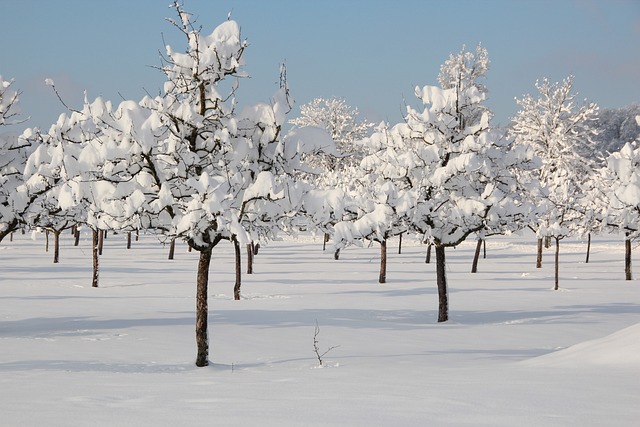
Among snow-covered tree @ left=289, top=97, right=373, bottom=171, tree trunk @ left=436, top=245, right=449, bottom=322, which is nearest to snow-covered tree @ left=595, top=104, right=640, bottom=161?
snow-covered tree @ left=289, top=97, right=373, bottom=171

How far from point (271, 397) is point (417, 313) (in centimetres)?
1753

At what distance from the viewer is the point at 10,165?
50.8ft

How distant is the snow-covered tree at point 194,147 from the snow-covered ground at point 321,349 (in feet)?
9.37

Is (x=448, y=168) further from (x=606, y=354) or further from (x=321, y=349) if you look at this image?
(x=606, y=354)

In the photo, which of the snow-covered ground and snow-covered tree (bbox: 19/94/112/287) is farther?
snow-covered tree (bbox: 19/94/112/287)

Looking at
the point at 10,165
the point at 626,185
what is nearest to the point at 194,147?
the point at 10,165

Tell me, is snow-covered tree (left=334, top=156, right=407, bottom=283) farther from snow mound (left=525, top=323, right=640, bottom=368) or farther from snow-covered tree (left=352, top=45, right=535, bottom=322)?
snow mound (left=525, top=323, right=640, bottom=368)

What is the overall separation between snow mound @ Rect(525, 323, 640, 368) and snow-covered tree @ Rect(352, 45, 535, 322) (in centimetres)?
908

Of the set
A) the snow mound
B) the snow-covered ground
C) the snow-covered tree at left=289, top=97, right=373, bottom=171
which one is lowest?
the snow-covered ground

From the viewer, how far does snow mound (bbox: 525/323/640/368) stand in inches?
334

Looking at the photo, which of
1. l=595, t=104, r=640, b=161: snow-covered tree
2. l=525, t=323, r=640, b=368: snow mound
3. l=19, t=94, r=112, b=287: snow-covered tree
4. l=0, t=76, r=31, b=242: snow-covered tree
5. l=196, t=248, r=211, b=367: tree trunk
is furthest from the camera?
l=595, t=104, r=640, b=161: snow-covered tree

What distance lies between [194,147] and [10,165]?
19.8 ft

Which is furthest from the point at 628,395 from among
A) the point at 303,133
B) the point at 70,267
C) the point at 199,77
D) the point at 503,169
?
the point at 70,267

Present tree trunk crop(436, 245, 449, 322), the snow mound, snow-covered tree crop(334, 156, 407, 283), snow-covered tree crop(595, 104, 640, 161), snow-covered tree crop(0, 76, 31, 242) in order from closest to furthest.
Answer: the snow mound
snow-covered tree crop(0, 76, 31, 242)
snow-covered tree crop(334, 156, 407, 283)
tree trunk crop(436, 245, 449, 322)
snow-covered tree crop(595, 104, 640, 161)
